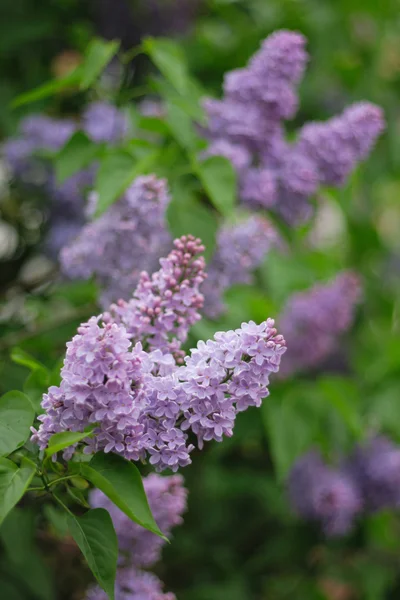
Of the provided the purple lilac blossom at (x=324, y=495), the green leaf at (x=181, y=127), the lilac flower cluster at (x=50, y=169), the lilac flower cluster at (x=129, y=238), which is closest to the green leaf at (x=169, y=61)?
the green leaf at (x=181, y=127)

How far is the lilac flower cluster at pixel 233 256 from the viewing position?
1.28 meters

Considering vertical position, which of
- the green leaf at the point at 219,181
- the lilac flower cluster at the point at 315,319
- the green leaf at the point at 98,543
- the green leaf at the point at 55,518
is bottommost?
the green leaf at the point at 98,543

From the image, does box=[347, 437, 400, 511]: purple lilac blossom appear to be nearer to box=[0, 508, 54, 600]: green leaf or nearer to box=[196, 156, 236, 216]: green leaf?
box=[0, 508, 54, 600]: green leaf

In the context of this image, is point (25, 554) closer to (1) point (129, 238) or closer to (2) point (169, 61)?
(1) point (129, 238)

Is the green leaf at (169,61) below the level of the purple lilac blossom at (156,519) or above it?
above

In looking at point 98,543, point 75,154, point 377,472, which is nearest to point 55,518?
point 98,543

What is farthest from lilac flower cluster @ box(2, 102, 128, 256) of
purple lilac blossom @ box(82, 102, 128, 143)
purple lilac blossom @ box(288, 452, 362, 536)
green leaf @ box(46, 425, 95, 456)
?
green leaf @ box(46, 425, 95, 456)

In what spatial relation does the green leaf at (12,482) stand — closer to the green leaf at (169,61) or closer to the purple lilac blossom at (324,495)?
the green leaf at (169,61)

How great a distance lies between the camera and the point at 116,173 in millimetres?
1183

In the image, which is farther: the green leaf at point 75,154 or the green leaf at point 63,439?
the green leaf at point 75,154

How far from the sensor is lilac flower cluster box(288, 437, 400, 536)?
1.79 m

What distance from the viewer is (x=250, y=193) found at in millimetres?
1303

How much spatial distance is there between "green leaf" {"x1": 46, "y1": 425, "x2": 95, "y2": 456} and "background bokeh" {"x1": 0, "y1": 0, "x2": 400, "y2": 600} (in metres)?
0.64

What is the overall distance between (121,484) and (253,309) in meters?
0.91
